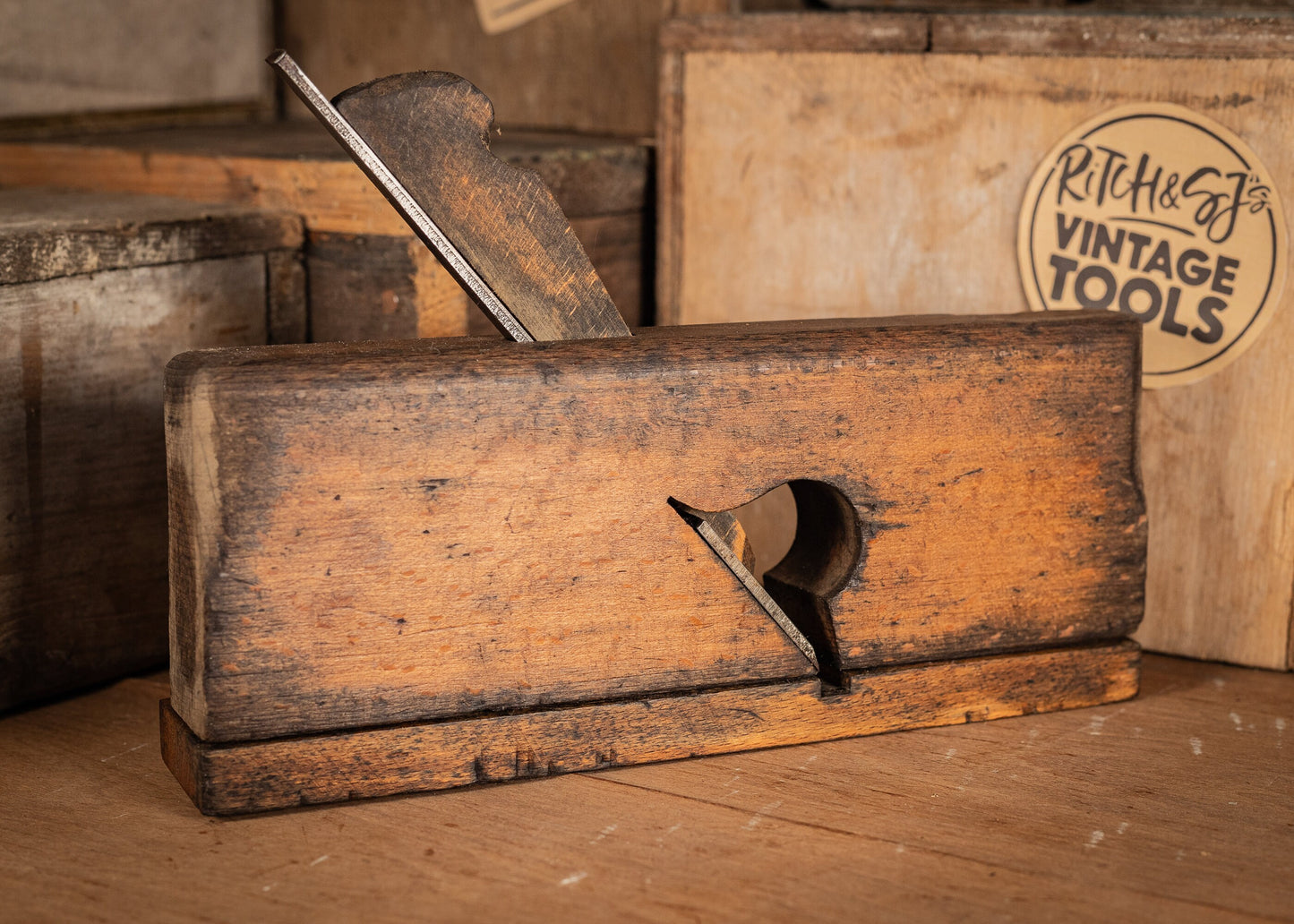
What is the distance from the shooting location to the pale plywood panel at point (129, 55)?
1.93 meters

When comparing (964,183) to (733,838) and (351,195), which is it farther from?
(733,838)

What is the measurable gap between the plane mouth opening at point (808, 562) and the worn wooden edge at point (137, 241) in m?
0.62

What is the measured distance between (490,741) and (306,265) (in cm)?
68

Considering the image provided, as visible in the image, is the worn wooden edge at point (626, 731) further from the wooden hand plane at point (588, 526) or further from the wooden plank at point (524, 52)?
the wooden plank at point (524, 52)

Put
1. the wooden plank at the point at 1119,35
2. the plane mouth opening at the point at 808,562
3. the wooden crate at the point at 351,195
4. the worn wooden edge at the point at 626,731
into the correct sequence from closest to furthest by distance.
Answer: the worn wooden edge at the point at 626,731 < the plane mouth opening at the point at 808,562 < the wooden plank at the point at 1119,35 < the wooden crate at the point at 351,195

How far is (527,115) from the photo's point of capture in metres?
2.09

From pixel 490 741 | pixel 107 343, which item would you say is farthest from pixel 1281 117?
pixel 107 343

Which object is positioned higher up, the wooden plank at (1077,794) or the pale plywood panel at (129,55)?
the pale plywood panel at (129,55)

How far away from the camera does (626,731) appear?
121cm

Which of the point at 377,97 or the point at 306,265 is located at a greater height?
the point at 377,97

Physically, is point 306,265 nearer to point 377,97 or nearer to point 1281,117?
point 377,97

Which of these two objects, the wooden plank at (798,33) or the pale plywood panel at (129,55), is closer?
the wooden plank at (798,33)

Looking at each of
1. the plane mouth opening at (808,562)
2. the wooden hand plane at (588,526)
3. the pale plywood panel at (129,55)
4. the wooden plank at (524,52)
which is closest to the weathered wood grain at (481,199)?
the wooden hand plane at (588,526)

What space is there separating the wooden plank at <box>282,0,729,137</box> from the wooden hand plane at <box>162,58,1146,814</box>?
2.60 ft
